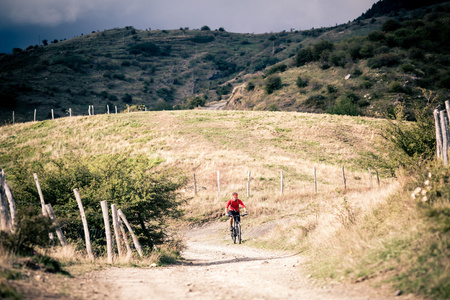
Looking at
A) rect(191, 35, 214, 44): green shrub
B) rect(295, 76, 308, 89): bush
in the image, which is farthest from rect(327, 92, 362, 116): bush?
rect(191, 35, 214, 44): green shrub

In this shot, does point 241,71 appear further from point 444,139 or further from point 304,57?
point 444,139

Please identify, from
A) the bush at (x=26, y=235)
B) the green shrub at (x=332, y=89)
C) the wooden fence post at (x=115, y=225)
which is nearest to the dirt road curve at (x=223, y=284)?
the wooden fence post at (x=115, y=225)

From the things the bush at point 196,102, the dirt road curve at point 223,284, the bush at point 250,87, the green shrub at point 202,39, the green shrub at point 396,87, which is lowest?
the dirt road curve at point 223,284

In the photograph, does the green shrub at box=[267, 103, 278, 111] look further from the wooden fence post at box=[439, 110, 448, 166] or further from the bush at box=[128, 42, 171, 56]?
the bush at box=[128, 42, 171, 56]

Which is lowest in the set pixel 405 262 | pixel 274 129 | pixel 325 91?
pixel 405 262

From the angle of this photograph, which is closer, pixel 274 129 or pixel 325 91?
pixel 274 129

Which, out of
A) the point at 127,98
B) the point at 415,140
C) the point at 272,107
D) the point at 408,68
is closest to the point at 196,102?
the point at 127,98

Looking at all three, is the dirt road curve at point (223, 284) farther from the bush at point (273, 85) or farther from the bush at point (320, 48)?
the bush at point (320, 48)

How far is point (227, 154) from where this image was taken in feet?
125

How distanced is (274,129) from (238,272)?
41.7 meters

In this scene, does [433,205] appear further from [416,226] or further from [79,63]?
[79,63]

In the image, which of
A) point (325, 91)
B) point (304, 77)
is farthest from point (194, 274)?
point (304, 77)

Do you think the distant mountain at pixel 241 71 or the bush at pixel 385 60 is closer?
the distant mountain at pixel 241 71

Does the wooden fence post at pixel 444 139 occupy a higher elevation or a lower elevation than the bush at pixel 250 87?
lower
